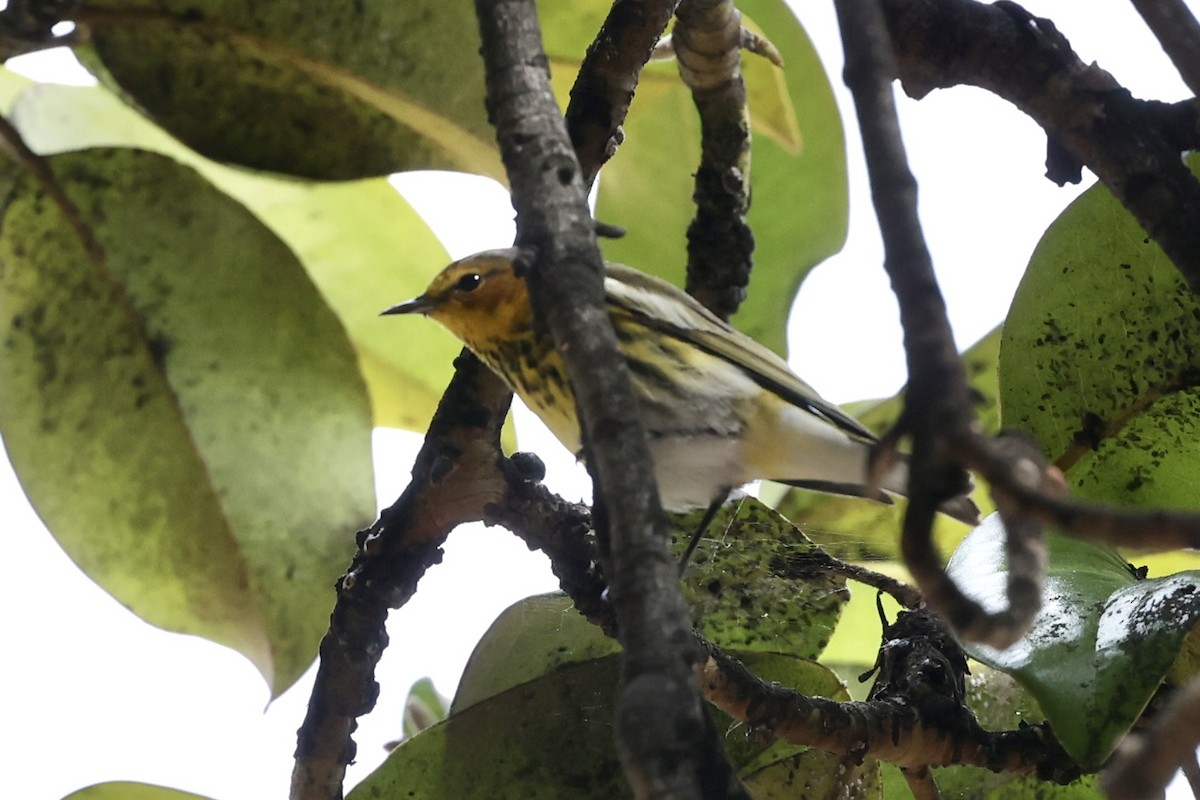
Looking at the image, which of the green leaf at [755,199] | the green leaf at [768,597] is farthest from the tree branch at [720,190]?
the green leaf at [768,597]

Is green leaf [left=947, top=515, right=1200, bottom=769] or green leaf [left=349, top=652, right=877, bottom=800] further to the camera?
green leaf [left=349, top=652, right=877, bottom=800]

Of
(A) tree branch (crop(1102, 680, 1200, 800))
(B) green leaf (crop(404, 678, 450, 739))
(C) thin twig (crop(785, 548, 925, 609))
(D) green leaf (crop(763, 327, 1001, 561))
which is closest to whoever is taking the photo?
(A) tree branch (crop(1102, 680, 1200, 800))

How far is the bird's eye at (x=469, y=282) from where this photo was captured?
1092 mm

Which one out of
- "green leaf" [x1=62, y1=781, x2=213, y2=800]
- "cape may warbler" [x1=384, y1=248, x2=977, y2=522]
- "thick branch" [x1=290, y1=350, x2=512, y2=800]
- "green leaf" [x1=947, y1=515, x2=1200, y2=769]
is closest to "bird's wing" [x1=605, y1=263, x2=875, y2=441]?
"cape may warbler" [x1=384, y1=248, x2=977, y2=522]

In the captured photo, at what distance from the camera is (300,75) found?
1056 mm

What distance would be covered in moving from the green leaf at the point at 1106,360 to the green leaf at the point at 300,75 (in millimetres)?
441

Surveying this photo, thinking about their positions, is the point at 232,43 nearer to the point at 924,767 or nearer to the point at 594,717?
the point at 594,717

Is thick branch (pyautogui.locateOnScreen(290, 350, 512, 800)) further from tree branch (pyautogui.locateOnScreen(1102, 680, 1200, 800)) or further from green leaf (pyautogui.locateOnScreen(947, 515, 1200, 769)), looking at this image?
tree branch (pyautogui.locateOnScreen(1102, 680, 1200, 800))

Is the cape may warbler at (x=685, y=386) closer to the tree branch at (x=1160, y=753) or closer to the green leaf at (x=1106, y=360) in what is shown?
the green leaf at (x=1106, y=360)

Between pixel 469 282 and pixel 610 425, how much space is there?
0.74m

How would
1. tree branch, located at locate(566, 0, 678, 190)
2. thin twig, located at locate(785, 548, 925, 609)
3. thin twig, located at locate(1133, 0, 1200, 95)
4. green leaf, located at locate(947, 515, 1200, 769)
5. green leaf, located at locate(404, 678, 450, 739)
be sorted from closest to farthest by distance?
1. thin twig, located at locate(1133, 0, 1200, 95)
2. green leaf, located at locate(947, 515, 1200, 769)
3. tree branch, located at locate(566, 0, 678, 190)
4. thin twig, located at locate(785, 548, 925, 609)
5. green leaf, located at locate(404, 678, 450, 739)

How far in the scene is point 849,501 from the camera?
1286mm

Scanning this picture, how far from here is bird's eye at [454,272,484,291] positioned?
3.58ft

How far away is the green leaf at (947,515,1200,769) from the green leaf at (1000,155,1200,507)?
0.61ft
